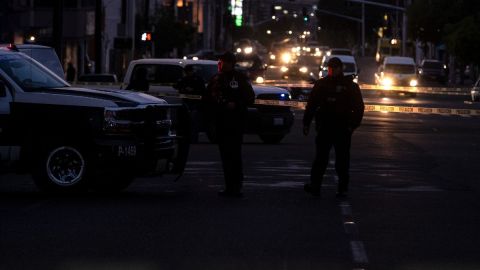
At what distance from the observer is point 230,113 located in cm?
1741

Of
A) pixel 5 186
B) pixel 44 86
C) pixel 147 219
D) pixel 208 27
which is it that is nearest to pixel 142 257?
pixel 147 219

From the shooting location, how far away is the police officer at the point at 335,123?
17.3m

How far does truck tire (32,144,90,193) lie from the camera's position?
55.3 feet

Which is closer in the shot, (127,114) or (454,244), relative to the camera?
(454,244)

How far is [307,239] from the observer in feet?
42.4

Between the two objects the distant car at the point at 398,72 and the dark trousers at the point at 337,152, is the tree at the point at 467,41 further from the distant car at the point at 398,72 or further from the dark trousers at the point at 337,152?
the dark trousers at the point at 337,152

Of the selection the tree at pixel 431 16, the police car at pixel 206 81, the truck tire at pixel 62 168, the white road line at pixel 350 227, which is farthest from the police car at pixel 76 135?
the tree at pixel 431 16

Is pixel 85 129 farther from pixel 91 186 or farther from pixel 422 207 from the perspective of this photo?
pixel 422 207

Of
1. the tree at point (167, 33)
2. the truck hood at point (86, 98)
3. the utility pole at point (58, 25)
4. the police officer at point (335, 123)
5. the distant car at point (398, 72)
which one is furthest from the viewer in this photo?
the tree at point (167, 33)

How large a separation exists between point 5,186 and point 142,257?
299 inches

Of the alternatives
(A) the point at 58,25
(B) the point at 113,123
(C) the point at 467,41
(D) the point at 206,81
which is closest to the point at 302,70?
(C) the point at 467,41

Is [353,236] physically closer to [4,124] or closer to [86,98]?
[86,98]

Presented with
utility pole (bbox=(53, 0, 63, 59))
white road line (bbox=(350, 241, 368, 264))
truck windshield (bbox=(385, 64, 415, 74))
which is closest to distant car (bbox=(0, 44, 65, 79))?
white road line (bbox=(350, 241, 368, 264))

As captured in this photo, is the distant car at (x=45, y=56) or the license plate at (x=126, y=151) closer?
the license plate at (x=126, y=151)
